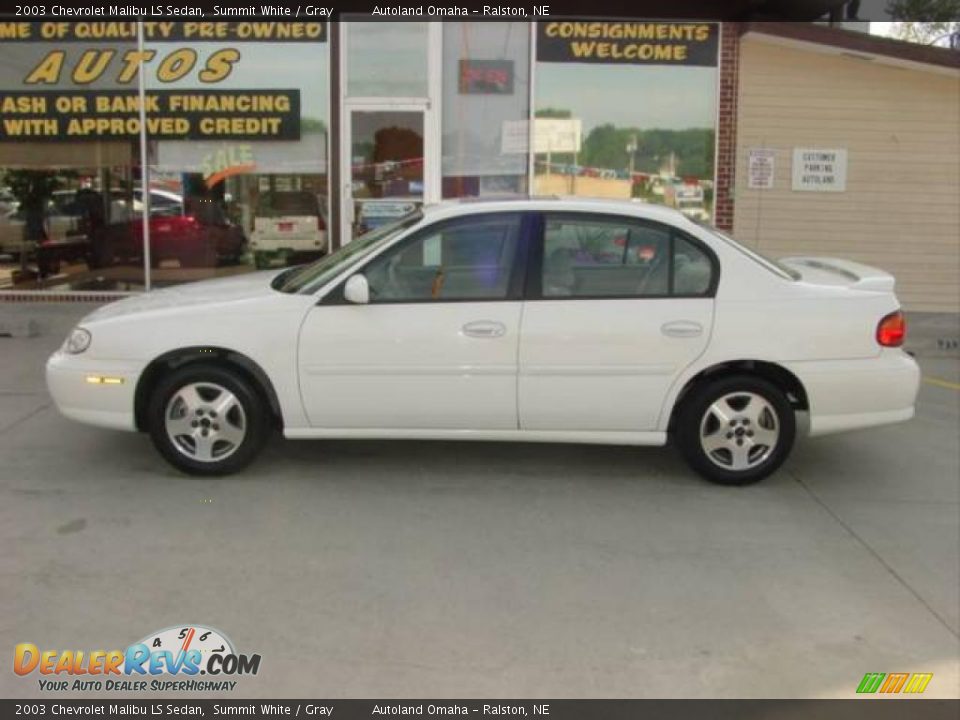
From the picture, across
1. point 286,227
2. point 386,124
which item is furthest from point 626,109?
point 286,227

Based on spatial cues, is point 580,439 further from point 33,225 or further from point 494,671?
point 33,225

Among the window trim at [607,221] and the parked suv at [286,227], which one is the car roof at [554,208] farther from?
the parked suv at [286,227]

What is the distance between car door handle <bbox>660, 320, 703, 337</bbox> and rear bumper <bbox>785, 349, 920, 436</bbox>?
1.74 feet

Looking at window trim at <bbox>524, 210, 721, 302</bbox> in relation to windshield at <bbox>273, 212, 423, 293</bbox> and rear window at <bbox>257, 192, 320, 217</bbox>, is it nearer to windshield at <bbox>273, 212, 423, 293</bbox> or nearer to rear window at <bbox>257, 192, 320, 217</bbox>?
windshield at <bbox>273, 212, 423, 293</bbox>

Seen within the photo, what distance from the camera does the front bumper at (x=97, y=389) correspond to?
546 cm

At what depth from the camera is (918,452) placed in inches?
258

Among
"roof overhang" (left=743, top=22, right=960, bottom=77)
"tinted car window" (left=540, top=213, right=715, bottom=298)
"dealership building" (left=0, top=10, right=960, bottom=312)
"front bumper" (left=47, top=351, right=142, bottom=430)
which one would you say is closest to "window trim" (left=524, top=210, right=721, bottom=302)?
"tinted car window" (left=540, top=213, right=715, bottom=298)

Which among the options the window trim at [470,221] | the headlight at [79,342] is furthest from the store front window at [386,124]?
the headlight at [79,342]

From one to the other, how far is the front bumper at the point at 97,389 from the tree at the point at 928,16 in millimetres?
12362

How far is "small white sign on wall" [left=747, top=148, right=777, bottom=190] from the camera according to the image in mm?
11375

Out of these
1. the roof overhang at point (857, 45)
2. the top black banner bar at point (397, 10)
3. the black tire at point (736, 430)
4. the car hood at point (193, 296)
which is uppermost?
the top black banner bar at point (397, 10)

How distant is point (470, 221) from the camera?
18.4 ft

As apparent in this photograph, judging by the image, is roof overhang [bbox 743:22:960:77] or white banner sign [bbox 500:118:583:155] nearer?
roof overhang [bbox 743:22:960:77]

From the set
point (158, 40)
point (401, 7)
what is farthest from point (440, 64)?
point (158, 40)
